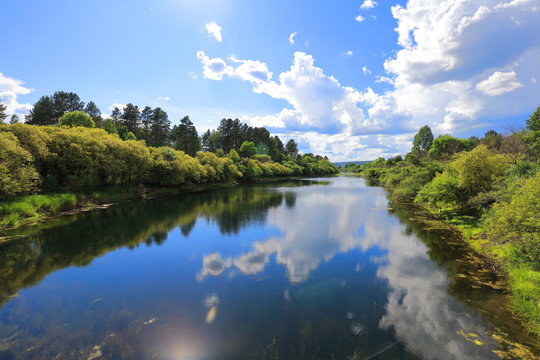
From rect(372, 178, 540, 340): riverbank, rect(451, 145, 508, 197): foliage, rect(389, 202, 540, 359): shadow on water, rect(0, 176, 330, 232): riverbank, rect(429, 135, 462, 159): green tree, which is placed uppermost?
rect(429, 135, 462, 159): green tree

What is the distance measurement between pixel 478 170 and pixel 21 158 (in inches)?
1847

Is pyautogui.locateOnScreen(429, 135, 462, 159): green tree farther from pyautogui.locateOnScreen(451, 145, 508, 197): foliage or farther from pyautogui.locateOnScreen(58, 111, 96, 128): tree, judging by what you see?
pyautogui.locateOnScreen(58, 111, 96, 128): tree

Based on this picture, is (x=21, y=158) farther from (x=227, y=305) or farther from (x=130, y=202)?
(x=227, y=305)

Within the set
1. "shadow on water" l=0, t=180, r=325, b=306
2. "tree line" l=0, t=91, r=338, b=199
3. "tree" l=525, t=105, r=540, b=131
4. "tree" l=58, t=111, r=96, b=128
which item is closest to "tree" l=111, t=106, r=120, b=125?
"tree line" l=0, t=91, r=338, b=199

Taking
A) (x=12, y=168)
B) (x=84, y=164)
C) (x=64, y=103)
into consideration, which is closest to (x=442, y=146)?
(x=84, y=164)

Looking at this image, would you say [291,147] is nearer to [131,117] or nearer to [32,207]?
[131,117]

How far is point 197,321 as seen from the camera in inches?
391

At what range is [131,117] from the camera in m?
86.3

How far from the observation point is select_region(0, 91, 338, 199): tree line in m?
25.1

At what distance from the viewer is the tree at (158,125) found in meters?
86.1

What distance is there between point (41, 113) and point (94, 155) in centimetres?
4991

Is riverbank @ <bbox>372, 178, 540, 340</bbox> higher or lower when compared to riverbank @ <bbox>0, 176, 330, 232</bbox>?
lower

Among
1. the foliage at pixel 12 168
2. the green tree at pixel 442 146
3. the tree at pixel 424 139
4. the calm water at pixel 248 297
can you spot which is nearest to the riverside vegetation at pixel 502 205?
the calm water at pixel 248 297

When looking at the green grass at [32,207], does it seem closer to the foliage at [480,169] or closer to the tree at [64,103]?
the foliage at [480,169]
